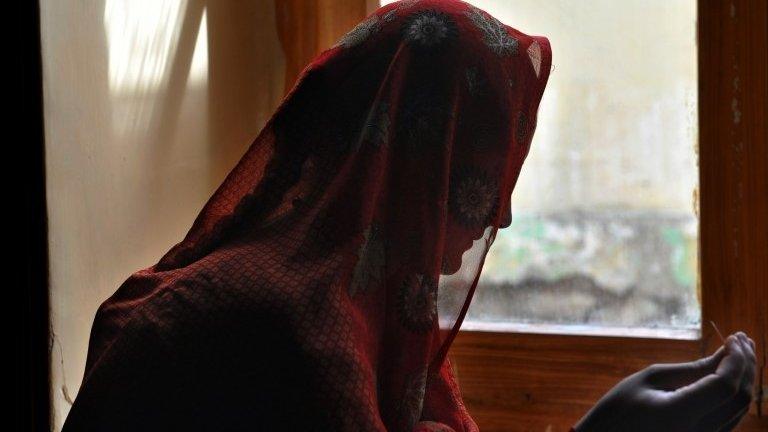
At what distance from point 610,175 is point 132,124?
28.7 inches

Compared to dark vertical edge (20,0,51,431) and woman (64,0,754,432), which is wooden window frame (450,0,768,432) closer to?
woman (64,0,754,432)

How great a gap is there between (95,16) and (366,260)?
0.50 meters

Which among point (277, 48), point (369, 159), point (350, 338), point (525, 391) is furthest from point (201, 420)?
point (277, 48)

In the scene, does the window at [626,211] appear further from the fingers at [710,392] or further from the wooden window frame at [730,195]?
the fingers at [710,392]

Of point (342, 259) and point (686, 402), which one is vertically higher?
point (342, 259)

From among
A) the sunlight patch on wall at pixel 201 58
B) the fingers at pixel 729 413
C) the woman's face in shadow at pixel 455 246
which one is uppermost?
the sunlight patch on wall at pixel 201 58

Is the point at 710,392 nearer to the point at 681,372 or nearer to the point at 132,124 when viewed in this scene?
the point at 681,372

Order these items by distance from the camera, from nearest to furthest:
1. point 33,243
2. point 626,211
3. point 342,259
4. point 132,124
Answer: point 342,259 < point 33,243 < point 132,124 < point 626,211

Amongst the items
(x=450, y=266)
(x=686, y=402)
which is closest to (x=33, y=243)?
(x=450, y=266)

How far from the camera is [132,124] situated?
1.15 meters

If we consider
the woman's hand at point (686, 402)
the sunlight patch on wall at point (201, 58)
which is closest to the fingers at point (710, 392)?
the woman's hand at point (686, 402)

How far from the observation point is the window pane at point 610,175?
1254 millimetres

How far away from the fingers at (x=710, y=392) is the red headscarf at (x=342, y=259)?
25cm

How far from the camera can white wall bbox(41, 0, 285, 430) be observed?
1.00 m
